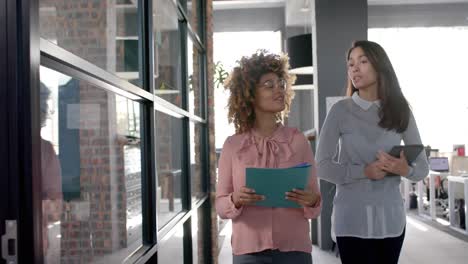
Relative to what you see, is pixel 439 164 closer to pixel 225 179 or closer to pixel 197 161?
pixel 197 161

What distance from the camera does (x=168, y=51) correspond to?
314 cm

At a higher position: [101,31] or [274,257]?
[101,31]

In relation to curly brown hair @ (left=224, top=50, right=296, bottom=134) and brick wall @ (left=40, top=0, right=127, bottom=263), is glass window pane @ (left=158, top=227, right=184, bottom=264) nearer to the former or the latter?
brick wall @ (left=40, top=0, right=127, bottom=263)

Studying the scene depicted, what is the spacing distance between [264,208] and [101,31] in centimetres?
115

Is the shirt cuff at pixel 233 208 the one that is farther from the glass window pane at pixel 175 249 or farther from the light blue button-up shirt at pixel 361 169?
the glass window pane at pixel 175 249

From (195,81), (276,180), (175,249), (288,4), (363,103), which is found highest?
(288,4)

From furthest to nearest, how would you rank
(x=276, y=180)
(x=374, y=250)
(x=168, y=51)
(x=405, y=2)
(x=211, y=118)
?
(x=405, y=2) < (x=211, y=118) < (x=168, y=51) < (x=374, y=250) < (x=276, y=180)

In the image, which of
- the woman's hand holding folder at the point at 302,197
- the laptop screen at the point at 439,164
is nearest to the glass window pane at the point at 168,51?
the woman's hand holding folder at the point at 302,197

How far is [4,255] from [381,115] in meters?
1.43

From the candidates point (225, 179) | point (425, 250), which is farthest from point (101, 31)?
point (425, 250)

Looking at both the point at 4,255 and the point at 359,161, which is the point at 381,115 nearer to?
the point at 359,161

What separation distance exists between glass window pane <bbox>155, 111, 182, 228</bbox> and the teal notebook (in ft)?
4.30

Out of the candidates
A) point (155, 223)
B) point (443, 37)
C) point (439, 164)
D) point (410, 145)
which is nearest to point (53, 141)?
point (155, 223)

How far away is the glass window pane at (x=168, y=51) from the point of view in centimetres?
277
